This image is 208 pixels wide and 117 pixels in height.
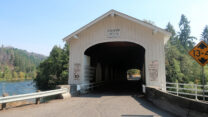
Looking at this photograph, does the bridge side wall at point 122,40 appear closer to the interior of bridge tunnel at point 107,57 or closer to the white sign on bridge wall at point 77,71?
the white sign on bridge wall at point 77,71

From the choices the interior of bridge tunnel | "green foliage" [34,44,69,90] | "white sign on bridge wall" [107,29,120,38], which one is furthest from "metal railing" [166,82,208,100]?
"green foliage" [34,44,69,90]

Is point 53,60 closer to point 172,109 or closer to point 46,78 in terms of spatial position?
point 46,78

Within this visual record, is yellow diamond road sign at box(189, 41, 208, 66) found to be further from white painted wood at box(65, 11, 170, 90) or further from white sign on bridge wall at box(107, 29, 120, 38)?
white sign on bridge wall at box(107, 29, 120, 38)

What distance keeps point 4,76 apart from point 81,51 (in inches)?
3842

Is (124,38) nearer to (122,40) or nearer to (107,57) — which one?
(122,40)

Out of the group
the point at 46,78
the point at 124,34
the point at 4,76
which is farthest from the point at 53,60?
the point at 4,76

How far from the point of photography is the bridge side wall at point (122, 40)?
981 centimetres

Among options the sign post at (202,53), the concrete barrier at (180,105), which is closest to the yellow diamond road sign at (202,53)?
the sign post at (202,53)

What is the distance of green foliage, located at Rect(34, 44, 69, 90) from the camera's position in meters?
33.0

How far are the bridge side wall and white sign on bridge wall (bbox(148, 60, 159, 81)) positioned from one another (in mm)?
128

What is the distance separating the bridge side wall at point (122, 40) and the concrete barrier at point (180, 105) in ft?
9.39

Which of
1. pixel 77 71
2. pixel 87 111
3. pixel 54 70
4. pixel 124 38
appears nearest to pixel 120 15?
pixel 124 38

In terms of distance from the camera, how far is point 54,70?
3472cm

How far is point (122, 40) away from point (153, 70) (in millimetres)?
2971
